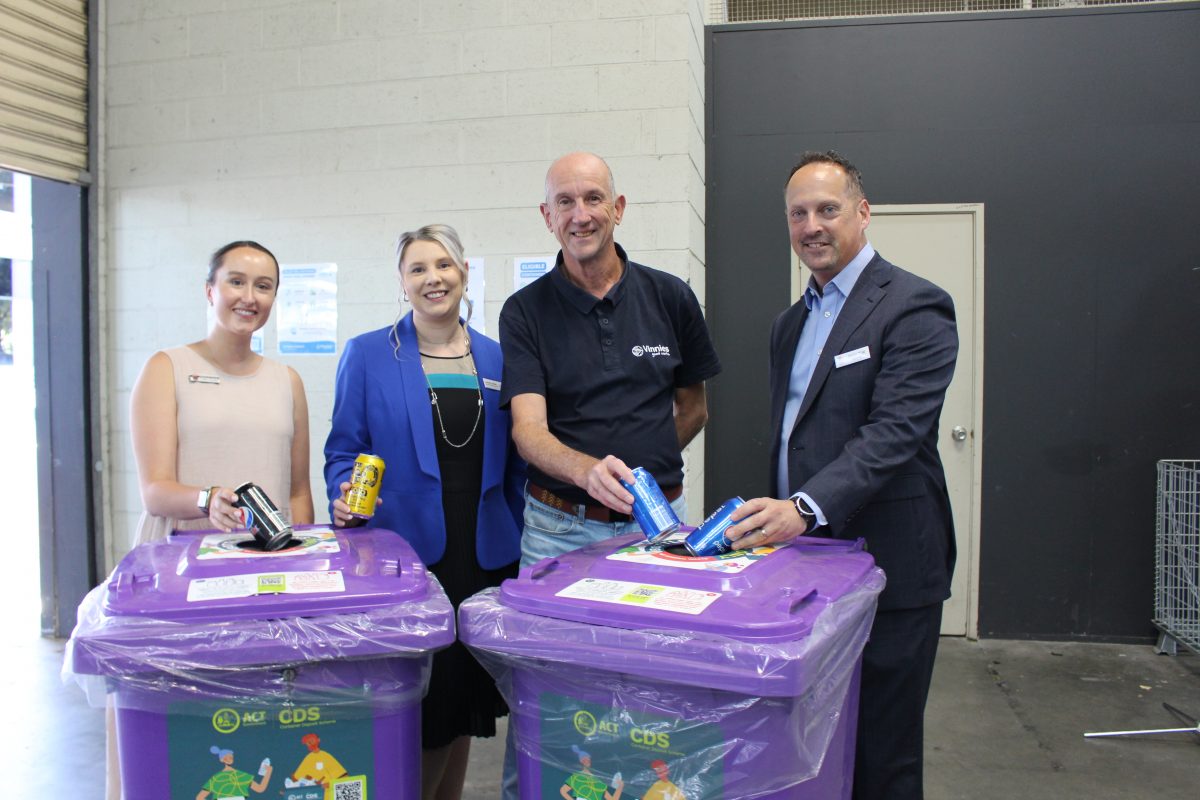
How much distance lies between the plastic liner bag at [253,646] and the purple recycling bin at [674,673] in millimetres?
110

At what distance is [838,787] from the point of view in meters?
1.37

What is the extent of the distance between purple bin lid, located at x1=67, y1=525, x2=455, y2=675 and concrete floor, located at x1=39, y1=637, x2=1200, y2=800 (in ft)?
5.31

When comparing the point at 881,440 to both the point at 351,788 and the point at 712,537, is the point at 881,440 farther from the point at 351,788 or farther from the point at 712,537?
the point at 351,788

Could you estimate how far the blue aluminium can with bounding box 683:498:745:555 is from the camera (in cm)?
139

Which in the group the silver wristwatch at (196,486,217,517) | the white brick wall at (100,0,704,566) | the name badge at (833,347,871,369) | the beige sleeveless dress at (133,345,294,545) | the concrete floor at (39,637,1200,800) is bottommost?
the concrete floor at (39,637,1200,800)

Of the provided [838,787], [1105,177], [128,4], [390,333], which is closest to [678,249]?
[390,333]

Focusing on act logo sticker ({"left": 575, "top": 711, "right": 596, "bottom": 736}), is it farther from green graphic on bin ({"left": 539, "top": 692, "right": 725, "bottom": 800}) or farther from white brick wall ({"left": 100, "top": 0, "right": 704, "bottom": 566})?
white brick wall ({"left": 100, "top": 0, "right": 704, "bottom": 566})

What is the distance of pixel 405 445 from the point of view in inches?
75.9

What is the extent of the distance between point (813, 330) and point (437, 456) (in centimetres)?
89

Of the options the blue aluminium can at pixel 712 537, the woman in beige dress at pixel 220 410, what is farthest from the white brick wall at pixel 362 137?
the blue aluminium can at pixel 712 537

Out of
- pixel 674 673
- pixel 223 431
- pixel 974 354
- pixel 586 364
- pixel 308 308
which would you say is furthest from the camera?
pixel 974 354

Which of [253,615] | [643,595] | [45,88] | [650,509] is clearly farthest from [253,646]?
[45,88]

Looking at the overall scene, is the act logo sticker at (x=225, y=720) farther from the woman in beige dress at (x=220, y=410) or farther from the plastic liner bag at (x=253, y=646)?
the woman in beige dress at (x=220, y=410)

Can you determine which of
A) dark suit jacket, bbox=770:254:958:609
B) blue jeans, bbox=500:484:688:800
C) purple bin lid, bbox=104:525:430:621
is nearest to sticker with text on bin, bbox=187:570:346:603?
purple bin lid, bbox=104:525:430:621
